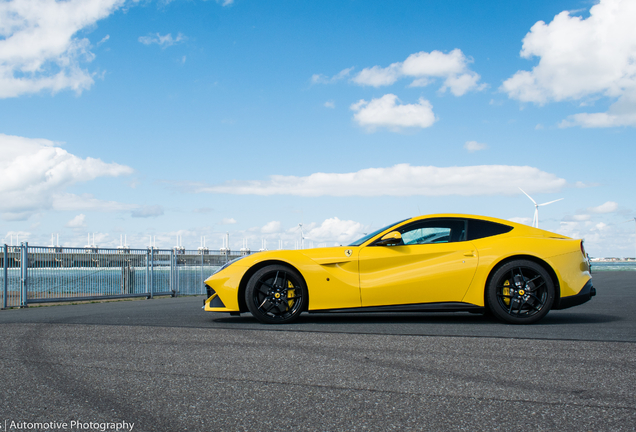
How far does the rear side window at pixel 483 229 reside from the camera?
663cm

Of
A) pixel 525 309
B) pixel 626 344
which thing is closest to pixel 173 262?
pixel 525 309

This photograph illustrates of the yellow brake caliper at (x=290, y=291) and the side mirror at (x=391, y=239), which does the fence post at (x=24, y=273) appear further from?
the side mirror at (x=391, y=239)

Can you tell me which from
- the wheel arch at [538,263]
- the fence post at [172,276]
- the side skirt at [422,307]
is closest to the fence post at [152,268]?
the fence post at [172,276]

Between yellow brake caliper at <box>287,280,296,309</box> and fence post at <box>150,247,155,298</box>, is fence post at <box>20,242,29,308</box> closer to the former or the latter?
fence post at <box>150,247,155,298</box>

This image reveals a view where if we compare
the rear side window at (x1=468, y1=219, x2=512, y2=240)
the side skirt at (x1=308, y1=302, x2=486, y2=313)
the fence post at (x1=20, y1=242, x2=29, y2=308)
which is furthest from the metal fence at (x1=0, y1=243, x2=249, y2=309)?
the rear side window at (x1=468, y1=219, x2=512, y2=240)

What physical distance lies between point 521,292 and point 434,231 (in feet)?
4.06

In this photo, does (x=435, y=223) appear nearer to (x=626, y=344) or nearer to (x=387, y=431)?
(x=626, y=344)

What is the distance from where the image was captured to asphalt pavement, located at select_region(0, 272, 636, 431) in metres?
2.79

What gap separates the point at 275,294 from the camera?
6402mm

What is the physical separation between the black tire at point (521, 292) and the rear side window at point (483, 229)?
18.7 inches

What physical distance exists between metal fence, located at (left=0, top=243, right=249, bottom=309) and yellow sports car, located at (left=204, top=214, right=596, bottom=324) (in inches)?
346

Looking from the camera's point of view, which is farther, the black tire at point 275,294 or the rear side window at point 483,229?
the rear side window at point 483,229

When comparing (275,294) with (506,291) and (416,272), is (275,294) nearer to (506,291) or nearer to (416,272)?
(416,272)

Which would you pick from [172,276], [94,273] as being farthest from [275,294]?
[172,276]
